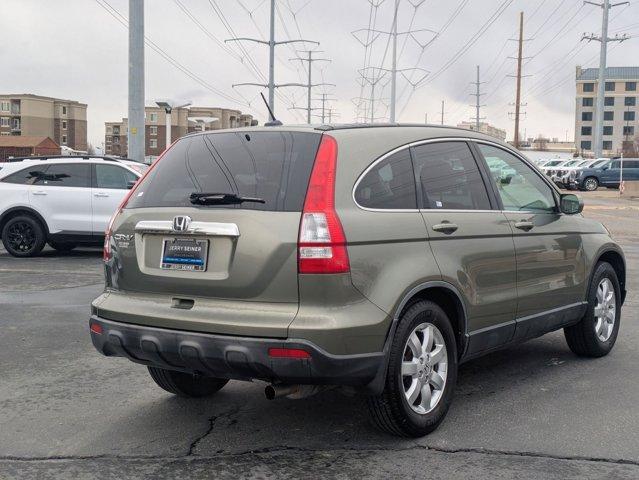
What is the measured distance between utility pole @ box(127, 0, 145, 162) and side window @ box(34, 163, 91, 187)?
6695mm

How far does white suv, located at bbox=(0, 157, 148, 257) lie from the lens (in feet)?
42.8

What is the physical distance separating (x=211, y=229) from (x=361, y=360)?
102 cm

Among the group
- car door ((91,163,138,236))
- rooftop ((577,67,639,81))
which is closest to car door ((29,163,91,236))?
car door ((91,163,138,236))

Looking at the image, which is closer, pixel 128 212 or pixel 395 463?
pixel 395 463

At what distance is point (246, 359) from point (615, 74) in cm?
13997

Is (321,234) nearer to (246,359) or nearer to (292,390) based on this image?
(246,359)

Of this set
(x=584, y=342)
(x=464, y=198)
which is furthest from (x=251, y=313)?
(x=584, y=342)

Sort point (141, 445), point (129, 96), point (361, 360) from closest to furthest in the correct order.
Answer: point (361, 360) < point (141, 445) < point (129, 96)

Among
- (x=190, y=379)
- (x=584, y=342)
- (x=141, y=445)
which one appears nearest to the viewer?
(x=141, y=445)

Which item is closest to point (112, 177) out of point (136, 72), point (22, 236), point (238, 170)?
point (22, 236)

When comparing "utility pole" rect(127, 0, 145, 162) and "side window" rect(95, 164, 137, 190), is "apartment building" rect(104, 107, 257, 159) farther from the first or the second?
"side window" rect(95, 164, 137, 190)

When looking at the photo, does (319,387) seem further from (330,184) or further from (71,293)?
(71,293)

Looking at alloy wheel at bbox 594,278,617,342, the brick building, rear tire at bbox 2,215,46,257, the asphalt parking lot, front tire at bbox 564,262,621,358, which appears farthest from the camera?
the brick building

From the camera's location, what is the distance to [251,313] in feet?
12.8
